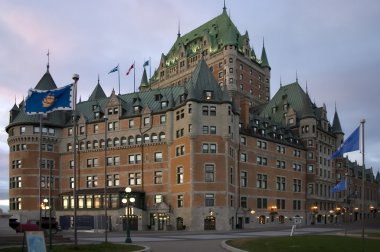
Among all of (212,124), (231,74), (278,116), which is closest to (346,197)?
(278,116)

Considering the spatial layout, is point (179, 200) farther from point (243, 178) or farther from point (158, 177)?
point (243, 178)

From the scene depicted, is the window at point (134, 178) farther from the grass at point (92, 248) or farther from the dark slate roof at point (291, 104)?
the grass at point (92, 248)

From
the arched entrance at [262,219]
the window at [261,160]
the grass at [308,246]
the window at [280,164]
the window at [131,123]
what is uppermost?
the window at [131,123]

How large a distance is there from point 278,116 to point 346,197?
32.2 meters

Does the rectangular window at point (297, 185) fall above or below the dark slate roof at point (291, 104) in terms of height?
below

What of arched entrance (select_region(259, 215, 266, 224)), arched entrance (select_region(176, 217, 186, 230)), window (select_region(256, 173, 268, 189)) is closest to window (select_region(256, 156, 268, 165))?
window (select_region(256, 173, 268, 189))

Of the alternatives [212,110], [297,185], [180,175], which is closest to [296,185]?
[297,185]

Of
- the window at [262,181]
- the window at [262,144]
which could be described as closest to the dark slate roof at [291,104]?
the window at [262,144]

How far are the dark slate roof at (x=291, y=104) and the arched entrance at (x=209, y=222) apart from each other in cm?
4037

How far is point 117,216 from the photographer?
82438mm

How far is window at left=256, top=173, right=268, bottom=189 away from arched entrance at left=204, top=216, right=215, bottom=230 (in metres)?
17.6

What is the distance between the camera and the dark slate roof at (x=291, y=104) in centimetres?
11106

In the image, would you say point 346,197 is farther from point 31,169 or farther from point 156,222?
point 31,169

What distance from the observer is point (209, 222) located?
80.1 m
